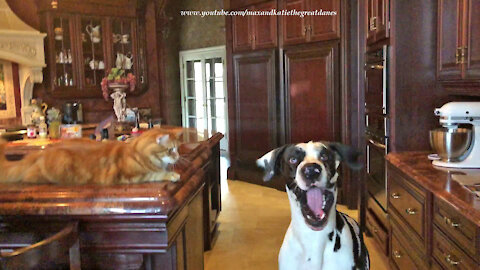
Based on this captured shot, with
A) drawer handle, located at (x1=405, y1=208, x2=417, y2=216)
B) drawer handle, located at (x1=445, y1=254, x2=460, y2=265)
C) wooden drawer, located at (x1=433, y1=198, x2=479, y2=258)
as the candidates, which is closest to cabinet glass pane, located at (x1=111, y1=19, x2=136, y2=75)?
drawer handle, located at (x1=405, y1=208, x2=417, y2=216)

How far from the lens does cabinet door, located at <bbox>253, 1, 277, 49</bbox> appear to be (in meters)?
5.44

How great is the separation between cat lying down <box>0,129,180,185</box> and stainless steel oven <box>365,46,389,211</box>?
1.92 m

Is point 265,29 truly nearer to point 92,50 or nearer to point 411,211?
point 92,50

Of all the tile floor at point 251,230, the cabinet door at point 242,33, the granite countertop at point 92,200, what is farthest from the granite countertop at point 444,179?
the cabinet door at point 242,33

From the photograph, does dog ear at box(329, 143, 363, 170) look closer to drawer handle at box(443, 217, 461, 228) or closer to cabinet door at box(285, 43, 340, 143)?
drawer handle at box(443, 217, 461, 228)

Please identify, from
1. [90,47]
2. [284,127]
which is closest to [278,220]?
[284,127]

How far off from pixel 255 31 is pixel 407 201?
3.67 metres

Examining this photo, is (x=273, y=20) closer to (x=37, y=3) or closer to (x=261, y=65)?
(x=261, y=65)

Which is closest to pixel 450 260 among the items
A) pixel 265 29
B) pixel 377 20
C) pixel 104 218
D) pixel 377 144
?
pixel 104 218

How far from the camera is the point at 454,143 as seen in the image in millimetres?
2352

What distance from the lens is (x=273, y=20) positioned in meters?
5.44

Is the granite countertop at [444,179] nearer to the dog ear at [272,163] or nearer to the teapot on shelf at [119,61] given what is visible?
the dog ear at [272,163]

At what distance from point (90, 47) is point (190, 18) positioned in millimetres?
2278

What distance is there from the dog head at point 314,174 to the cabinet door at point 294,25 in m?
3.55
